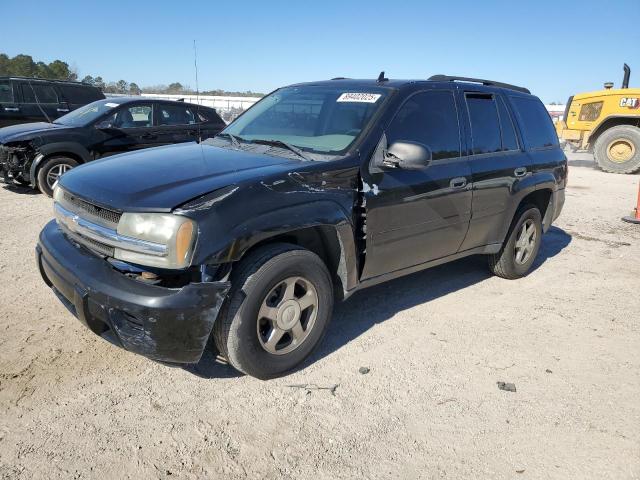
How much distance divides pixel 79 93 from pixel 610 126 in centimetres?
1449

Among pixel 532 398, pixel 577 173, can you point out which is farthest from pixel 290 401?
pixel 577 173

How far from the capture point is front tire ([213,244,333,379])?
110 inches

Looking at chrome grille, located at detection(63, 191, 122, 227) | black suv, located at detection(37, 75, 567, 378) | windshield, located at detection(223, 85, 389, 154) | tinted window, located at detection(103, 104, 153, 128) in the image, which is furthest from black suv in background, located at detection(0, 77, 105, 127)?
chrome grille, located at detection(63, 191, 122, 227)

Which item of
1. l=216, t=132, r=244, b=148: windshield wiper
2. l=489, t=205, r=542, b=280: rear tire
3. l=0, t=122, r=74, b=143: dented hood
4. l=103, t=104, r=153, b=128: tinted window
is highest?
l=216, t=132, r=244, b=148: windshield wiper

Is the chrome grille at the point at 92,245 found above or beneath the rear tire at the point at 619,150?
above

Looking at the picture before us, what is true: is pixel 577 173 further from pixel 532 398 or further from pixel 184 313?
pixel 184 313

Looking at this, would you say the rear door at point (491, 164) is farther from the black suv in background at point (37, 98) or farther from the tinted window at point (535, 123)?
the black suv in background at point (37, 98)

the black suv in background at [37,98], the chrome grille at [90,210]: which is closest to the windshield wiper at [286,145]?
the chrome grille at [90,210]

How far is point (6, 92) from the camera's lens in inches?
443

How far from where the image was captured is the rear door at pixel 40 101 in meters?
11.3

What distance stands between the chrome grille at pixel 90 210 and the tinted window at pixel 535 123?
391cm

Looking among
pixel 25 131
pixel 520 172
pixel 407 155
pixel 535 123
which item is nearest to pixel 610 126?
pixel 535 123

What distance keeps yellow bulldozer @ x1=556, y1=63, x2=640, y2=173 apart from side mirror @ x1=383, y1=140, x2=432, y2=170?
12.0m

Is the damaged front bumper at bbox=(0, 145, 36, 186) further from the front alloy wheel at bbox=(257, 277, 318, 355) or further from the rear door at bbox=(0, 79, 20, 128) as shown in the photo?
the front alloy wheel at bbox=(257, 277, 318, 355)
